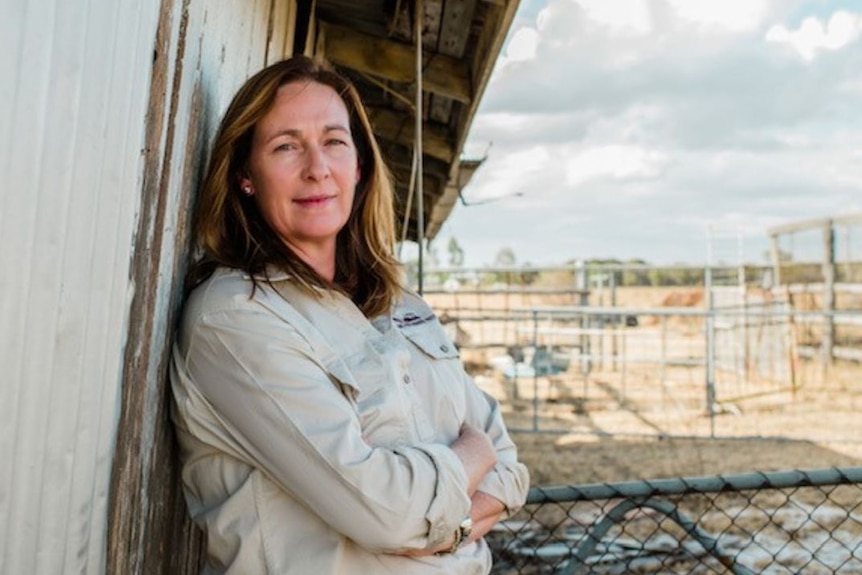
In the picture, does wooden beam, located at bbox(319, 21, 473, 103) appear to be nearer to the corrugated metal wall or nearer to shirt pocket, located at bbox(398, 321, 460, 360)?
shirt pocket, located at bbox(398, 321, 460, 360)

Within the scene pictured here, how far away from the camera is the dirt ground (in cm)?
677

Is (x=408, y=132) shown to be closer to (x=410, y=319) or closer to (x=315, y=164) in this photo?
(x=410, y=319)

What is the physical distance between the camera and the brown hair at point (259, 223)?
57.0 inches

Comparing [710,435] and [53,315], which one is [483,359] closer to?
[710,435]

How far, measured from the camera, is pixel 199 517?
1.31m

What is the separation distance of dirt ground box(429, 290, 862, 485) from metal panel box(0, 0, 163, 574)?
556 cm

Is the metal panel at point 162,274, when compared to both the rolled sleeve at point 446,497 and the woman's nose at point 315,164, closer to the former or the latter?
the woman's nose at point 315,164

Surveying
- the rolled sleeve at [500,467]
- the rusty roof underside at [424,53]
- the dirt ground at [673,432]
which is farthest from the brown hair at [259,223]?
the dirt ground at [673,432]

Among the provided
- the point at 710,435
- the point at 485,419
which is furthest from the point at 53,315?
the point at 710,435

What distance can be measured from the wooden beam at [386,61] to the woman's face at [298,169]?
6.68 feet

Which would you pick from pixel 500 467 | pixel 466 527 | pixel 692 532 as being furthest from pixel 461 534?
pixel 692 532

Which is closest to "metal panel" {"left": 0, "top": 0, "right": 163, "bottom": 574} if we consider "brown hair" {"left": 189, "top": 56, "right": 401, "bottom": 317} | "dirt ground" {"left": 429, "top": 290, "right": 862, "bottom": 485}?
"brown hair" {"left": 189, "top": 56, "right": 401, "bottom": 317}

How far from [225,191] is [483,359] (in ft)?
43.7

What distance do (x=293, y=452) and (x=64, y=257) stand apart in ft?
1.56
